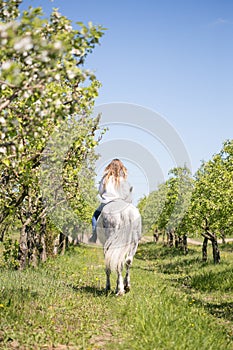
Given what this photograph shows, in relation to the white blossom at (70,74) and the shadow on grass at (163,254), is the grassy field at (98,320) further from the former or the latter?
the shadow on grass at (163,254)

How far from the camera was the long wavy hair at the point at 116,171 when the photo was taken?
11.6m

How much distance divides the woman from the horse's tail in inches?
17.7

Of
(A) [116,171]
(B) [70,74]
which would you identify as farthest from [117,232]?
(B) [70,74]

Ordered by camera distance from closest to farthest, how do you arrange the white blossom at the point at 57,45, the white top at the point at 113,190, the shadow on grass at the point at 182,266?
the white blossom at the point at 57,45
the white top at the point at 113,190
the shadow on grass at the point at 182,266

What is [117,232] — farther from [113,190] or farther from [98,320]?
[98,320]

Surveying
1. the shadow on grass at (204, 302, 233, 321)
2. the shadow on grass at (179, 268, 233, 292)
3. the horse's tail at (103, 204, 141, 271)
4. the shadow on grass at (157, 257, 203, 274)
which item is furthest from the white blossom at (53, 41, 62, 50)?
the shadow on grass at (157, 257, 203, 274)

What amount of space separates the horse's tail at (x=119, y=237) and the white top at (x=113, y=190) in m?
0.45

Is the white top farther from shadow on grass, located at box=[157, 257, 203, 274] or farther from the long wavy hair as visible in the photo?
shadow on grass, located at box=[157, 257, 203, 274]

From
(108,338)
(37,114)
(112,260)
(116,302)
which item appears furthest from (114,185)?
(37,114)

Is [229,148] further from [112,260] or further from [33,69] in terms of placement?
Result: [33,69]

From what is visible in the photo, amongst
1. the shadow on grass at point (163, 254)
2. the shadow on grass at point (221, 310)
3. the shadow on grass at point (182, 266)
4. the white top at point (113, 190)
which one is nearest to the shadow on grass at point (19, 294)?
the white top at point (113, 190)

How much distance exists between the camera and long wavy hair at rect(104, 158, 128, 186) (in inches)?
457

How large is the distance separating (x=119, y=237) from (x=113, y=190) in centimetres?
134

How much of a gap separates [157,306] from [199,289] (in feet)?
24.9
